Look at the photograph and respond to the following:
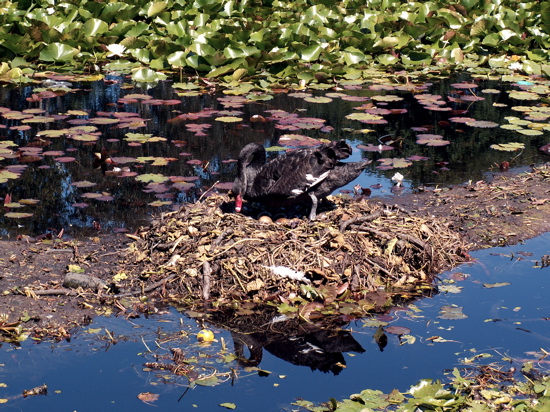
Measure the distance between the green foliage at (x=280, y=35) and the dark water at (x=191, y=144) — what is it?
0.97 meters

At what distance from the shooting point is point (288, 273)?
237 inches

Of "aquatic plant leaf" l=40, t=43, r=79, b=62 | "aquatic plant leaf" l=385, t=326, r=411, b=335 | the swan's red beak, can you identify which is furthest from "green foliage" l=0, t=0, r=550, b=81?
"aquatic plant leaf" l=385, t=326, r=411, b=335

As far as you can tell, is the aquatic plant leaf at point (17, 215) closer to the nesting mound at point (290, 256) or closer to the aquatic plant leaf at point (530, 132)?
the nesting mound at point (290, 256)

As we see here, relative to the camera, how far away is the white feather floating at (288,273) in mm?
6012

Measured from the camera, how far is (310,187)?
6566 millimetres

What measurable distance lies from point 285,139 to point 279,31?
192 inches

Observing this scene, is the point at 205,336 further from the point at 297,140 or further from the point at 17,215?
the point at 297,140

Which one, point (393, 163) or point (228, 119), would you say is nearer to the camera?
point (393, 163)

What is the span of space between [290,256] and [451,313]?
1.32m

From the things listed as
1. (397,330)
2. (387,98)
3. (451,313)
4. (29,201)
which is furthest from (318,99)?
(397,330)

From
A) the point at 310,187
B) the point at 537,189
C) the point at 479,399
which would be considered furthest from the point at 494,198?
the point at 479,399

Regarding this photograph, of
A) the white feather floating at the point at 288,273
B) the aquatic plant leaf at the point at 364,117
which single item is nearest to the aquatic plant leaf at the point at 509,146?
the aquatic plant leaf at the point at 364,117

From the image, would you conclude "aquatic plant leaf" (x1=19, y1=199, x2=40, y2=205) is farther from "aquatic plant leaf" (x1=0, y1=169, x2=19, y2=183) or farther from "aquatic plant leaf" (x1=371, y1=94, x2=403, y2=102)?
"aquatic plant leaf" (x1=371, y1=94, x2=403, y2=102)

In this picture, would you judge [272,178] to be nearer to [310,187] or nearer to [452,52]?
[310,187]
